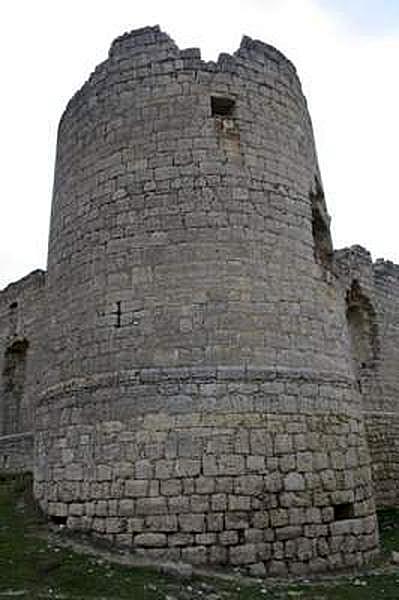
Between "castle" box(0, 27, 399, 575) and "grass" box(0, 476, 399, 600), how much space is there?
0.41m

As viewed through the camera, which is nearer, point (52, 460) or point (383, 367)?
point (52, 460)

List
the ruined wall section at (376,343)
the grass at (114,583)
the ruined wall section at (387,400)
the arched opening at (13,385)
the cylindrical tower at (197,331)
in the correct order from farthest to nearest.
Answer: the arched opening at (13,385) < the ruined wall section at (376,343) < the ruined wall section at (387,400) < the cylindrical tower at (197,331) < the grass at (114,583)

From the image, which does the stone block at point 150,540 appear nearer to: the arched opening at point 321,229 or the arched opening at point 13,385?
the arched opening at point 321,229

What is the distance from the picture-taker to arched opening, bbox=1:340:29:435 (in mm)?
14461

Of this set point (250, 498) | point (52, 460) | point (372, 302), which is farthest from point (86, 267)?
point (372, 302)

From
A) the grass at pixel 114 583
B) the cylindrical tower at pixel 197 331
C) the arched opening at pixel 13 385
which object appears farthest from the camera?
the arched opening at pixel 13 385

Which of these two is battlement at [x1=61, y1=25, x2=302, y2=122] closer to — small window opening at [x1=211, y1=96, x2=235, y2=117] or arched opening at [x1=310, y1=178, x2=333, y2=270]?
small window opening at [x1=211, y1=96, x2=235, y2=117]

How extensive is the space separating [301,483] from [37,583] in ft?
10.1

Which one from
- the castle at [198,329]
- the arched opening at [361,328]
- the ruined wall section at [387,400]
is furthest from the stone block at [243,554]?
the arched opening at [361,328]

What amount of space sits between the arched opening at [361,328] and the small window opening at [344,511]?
20.7 ft

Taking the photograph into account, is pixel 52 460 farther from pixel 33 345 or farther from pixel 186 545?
pixel 33 345

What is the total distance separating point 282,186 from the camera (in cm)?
821

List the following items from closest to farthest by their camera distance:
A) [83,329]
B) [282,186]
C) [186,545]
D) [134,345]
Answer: [186,545]
[134,345]
[83,329]
[282,186]

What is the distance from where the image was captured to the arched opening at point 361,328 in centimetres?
1320
